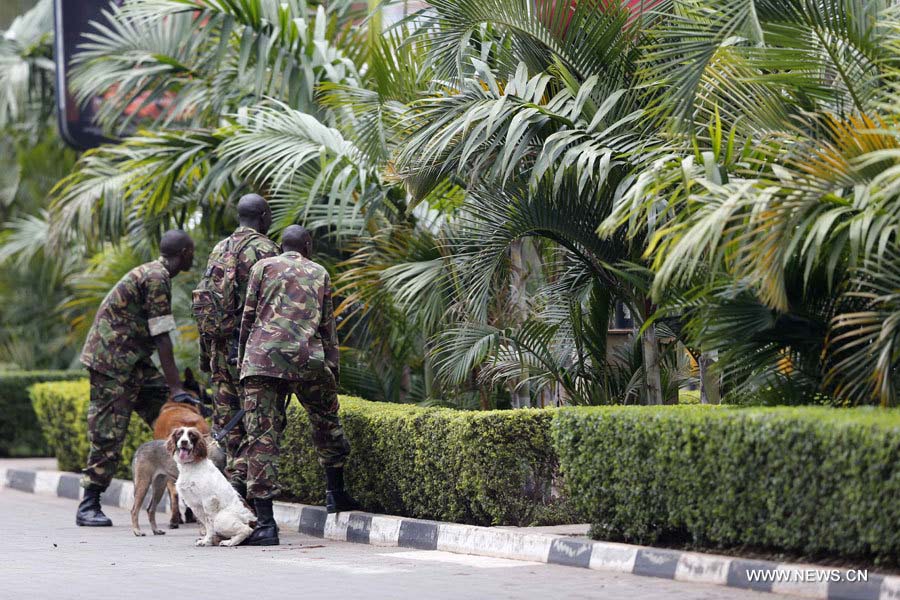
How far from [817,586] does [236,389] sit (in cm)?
470

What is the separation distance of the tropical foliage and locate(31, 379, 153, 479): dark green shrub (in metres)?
1.54

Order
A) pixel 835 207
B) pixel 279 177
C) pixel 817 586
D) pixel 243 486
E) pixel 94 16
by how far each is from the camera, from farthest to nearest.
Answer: pixel 94 16
pixel 279 177
pixel 243 486
pixel 835 207
pixel 817 586

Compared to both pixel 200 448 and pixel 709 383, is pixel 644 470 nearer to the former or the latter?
pixel 709 383

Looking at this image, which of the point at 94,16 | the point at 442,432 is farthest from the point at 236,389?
the point at 94,16

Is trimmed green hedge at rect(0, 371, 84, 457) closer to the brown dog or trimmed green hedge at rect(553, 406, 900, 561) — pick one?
the brown dog

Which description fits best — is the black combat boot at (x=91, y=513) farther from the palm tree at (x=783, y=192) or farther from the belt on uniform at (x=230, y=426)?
the palm tree at (x=783, y=192)

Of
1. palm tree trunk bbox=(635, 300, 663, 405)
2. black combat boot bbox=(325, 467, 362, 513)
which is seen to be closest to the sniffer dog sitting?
black combat boot bbox=(325, 467, 362, 513)

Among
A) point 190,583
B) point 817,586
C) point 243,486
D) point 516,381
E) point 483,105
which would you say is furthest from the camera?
point 516,381

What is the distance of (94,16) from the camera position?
1356 centimetres

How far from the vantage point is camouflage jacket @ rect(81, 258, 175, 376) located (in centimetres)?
957

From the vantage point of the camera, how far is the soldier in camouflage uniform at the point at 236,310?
29.3ft

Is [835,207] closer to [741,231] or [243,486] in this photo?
[741,231]

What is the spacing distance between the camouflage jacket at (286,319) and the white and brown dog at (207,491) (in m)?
0.55

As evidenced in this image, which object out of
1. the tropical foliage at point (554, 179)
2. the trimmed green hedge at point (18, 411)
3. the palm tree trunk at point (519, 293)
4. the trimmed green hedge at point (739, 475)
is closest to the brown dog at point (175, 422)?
the tropical foliage at point (554, 179)
